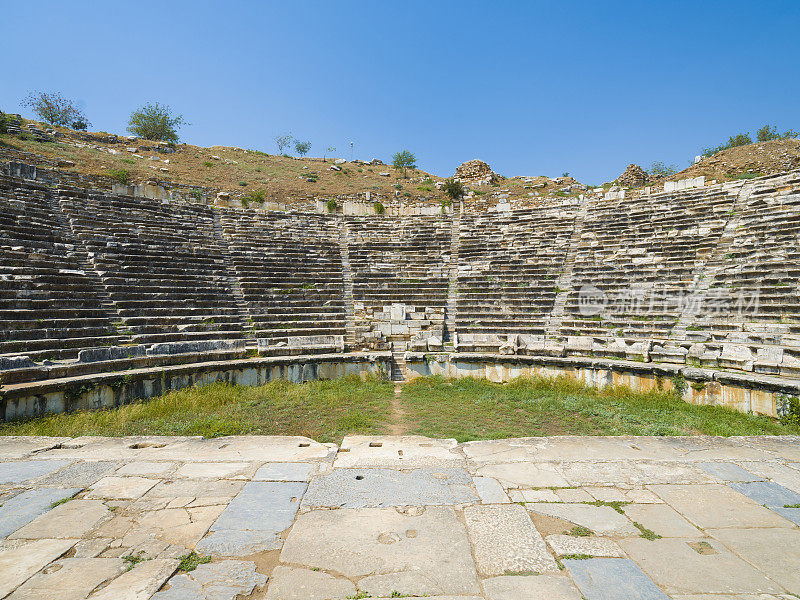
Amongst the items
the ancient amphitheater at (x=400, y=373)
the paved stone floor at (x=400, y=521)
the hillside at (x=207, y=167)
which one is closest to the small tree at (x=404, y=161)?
the hillside at (x=207, y=167)

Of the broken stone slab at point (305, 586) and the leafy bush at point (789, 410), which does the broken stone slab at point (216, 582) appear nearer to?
the broken stone slab at point (305, 586)

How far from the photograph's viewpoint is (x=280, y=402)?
828 cm

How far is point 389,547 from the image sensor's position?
3.07m

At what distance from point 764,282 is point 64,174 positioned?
23395mm

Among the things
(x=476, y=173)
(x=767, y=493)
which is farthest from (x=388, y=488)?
(x=476, y=173)

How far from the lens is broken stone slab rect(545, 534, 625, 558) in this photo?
300 centimetres

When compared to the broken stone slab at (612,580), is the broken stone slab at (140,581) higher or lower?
higher

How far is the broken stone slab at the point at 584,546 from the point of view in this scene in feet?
9.84

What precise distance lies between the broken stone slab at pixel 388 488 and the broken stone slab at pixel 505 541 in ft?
1.04

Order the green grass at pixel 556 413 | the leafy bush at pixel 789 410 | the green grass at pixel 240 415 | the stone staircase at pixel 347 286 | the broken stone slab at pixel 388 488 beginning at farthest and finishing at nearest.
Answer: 1. the stone staircase at pixel 347 286
2. the leafy bush at pixel 789 410
3. the green grass at pixel 556 413
4. the green grass at pixel 240 415
5. the broken stone slab at pixel 388 488

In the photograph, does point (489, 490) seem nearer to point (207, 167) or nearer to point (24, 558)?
point (24, 558)

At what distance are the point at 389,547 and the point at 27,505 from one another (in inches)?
134

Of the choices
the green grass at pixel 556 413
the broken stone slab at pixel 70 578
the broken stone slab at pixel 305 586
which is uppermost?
the broken stone slab at pixel 70 578

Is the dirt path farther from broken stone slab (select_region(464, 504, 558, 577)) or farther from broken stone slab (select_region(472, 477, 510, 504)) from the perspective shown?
broken stone slab (select_region(464, 504, 558, 577))
